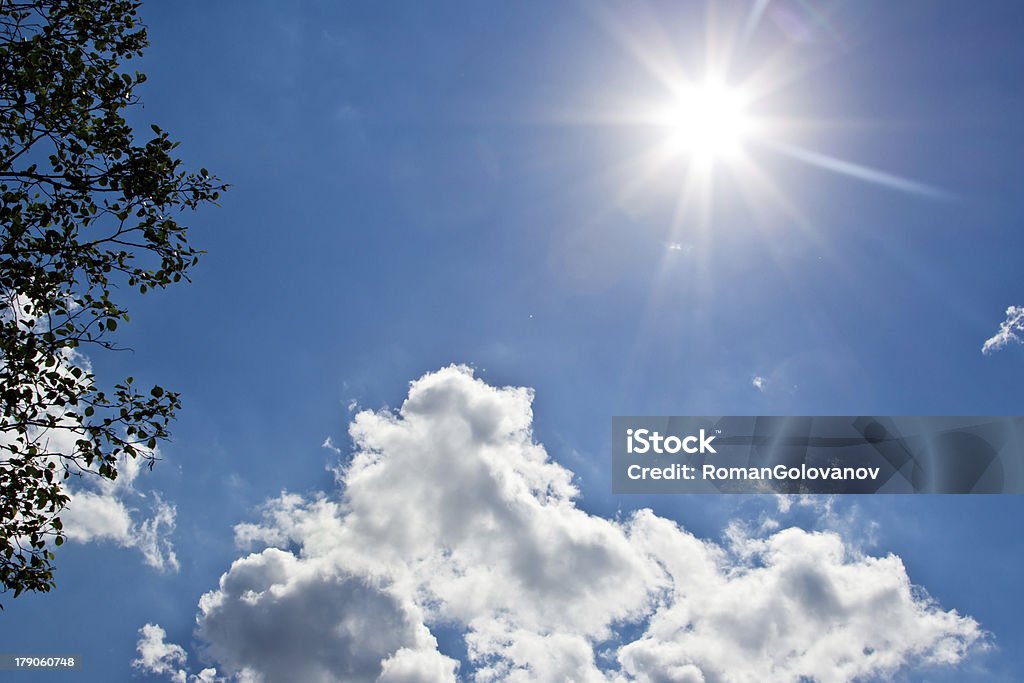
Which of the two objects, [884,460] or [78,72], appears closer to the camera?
[78,72]

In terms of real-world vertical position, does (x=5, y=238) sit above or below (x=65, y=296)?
above

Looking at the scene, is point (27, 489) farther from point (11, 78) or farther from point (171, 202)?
point (11, 78)

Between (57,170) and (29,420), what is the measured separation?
206 inches

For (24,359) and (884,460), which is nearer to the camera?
(24,359)

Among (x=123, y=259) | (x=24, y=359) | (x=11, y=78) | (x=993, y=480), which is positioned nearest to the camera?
(x=24, y=359)

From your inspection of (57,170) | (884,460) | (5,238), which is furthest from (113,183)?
(884,460)

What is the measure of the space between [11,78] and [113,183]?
2683mm

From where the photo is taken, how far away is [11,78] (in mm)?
14062

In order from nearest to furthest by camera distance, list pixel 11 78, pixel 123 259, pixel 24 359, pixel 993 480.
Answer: pixel 24 359 < pixel 11 78 < pixel 123 259 < pixel 993 480

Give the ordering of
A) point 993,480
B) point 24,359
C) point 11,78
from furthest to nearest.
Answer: point 993,480, point 11,78, point 24,359

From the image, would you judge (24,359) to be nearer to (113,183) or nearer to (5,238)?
(5,238)

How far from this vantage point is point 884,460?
40312 mm

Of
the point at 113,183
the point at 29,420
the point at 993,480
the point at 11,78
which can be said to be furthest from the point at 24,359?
the point at 993,480

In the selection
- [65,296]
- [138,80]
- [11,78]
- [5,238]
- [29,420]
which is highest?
[138,80]
